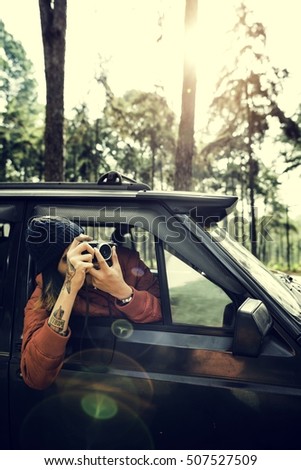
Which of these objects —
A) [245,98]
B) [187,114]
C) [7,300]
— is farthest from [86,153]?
[7,300]

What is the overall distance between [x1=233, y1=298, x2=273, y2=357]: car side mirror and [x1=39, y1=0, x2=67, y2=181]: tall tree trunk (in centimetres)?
719

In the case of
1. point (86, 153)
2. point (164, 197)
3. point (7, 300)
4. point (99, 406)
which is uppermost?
point (86, 153)

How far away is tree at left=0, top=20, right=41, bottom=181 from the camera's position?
24703 millimetres

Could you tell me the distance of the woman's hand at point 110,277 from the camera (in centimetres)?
212

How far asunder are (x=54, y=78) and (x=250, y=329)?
798cm

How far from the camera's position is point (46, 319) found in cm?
217

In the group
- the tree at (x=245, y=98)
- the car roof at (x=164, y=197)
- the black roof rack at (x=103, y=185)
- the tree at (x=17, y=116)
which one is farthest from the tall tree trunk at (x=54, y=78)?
the tree at (x=17, y=116)

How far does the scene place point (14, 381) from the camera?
2.35 meters

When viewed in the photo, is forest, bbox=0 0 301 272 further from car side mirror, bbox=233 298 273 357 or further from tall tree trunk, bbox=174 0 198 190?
car side mirror, bbox=233 298 273 357

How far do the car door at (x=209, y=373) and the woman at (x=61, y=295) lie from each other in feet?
0.48

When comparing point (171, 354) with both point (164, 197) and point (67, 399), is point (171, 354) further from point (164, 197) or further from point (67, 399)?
point (164, 197)

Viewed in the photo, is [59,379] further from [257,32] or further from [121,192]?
[257,32]

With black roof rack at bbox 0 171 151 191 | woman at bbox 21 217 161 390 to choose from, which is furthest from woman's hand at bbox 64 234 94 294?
black roof rack at bbox 0 171 151 191

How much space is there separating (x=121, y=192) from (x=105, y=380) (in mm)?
1070
